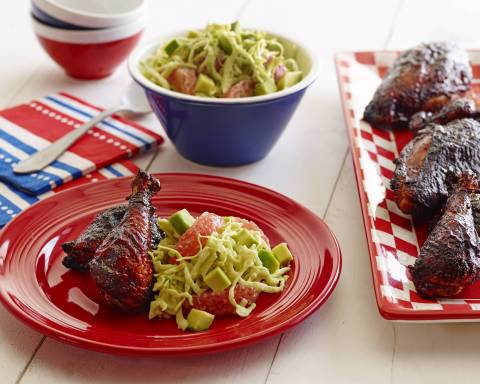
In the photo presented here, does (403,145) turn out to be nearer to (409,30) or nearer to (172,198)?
(172,198)

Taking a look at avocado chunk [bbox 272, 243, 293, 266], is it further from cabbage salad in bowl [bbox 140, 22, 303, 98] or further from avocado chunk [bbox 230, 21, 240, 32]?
avocado chunk [bbox 230, 21, 240, 32]

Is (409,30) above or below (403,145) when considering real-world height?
below

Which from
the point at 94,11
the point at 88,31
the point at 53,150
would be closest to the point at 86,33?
the point at 88,31

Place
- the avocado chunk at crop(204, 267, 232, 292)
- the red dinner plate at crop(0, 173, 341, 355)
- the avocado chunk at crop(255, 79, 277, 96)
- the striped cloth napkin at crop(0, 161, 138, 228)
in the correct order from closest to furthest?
the red dinner plate at crop(0, 173, 341, 355), the avocado chunk at crop(204, 267, 232, 292), the striped cloth napkin at crop(0, 161, 138, 228), the avocado chunk at crop(255, 79, 277, 96)

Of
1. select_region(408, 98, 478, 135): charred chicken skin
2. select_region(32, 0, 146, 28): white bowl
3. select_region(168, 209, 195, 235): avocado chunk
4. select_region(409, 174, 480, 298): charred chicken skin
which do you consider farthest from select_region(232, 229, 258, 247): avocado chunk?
select_region(32, 0, 146, 28): white bowl

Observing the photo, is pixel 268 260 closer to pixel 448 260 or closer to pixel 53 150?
pixel 448 260

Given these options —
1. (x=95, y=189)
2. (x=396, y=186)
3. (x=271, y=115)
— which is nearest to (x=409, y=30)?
(x=271, y=115)

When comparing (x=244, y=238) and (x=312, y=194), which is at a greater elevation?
(x=244, y=238)
